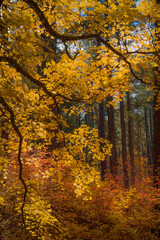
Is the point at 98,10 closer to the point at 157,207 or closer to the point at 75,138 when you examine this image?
the point at 75,138

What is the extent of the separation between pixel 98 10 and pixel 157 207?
19.8 feet

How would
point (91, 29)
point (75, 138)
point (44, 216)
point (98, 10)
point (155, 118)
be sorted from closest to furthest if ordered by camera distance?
point (98, 10) < point (44, 216) < point (91, 29) < point (75, 138) < point (155, 118)

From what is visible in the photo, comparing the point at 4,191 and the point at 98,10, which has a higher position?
the point at 98,10

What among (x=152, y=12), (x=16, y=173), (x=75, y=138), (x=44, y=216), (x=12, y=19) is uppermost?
(x=152, y=12)

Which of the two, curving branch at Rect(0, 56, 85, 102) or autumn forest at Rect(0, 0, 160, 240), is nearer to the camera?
curving branch at Rect(0, 56, 85, 102)

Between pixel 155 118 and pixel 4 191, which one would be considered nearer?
pixel 4 191

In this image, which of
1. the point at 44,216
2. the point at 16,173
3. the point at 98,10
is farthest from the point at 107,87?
the point at 16,173

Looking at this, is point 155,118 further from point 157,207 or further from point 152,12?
point 152,12

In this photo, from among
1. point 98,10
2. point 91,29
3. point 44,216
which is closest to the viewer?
point 98,10

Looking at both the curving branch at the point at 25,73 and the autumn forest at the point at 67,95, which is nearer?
the curving branch at the point at 25,73

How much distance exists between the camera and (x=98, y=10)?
339 cm

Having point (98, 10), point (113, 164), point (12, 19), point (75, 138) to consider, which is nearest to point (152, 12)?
point (98, 10)

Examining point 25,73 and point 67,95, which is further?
point 67,95

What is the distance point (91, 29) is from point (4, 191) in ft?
15.2
